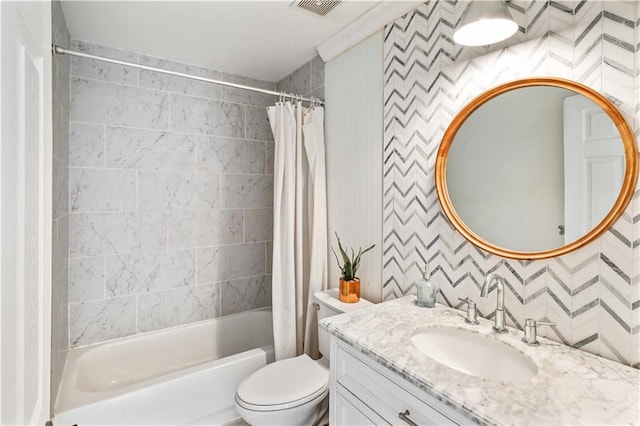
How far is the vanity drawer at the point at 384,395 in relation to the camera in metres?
0.93

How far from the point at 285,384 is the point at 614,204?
157 cm

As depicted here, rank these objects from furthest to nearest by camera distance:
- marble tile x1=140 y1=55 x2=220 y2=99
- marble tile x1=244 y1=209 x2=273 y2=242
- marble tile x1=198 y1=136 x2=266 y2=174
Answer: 1. marble tile x1=244 y1=209 x2=273 y2=242
2. marble tile x1=198 y1=136 x2=266 y2=174
3. marble tile x1=140 y1=55 x2=220 y2=99

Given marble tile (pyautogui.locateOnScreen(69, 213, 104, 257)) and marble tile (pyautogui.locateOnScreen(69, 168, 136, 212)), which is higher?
marble tile (pyautogui.locateOnScreen(69, 168, 136, 212))

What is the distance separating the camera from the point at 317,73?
94.6 inches

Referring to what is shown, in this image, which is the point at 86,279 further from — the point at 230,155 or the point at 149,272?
the point at 230,155

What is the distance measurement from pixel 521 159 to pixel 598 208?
314 millimetres

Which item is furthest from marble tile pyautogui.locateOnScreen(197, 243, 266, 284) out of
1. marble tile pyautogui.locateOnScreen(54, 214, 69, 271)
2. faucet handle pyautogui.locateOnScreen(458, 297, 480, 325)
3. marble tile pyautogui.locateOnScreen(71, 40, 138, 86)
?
faucet handle pyautogui.locateOnScreen(458, 297, 480, 325)

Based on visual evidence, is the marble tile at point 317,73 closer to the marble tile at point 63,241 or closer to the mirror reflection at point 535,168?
the mirror reflection at point 535,168

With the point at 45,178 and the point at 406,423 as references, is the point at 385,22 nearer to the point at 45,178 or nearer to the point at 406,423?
the point at 45,178

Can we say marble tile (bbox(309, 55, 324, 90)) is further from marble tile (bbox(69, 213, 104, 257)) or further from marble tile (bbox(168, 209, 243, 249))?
marble tile (bbox(69, 213, 104, 257))

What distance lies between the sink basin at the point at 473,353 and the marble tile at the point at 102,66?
2431 millimetres

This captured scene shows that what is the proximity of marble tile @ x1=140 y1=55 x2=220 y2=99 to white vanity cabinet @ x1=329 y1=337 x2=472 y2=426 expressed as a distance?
6.97ft

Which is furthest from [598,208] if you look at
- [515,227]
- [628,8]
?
[628,8]

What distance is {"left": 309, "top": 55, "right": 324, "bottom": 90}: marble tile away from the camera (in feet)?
7.74
